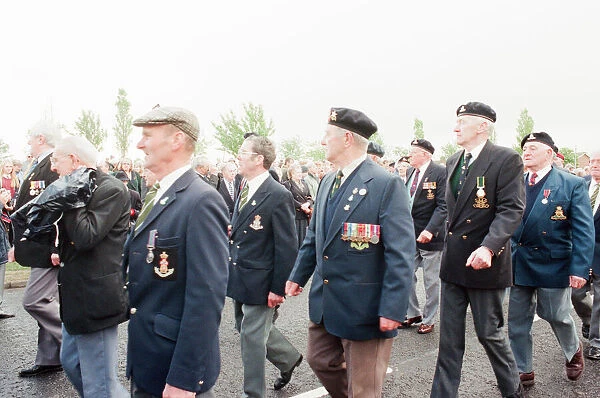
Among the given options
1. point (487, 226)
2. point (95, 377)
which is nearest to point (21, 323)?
point (95, 377)

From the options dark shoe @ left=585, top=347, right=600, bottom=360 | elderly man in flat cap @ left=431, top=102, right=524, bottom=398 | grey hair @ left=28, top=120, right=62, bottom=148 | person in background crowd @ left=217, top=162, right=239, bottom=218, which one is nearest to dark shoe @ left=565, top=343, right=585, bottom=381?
dark shoe @ left=585, top=347, right=600, bottom=360

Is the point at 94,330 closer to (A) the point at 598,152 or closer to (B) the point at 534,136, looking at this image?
(B) the point at 534,136

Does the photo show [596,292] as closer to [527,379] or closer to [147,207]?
[527,379]

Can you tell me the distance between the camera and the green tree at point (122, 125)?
44906mm

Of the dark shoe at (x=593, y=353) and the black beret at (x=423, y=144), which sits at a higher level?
the black beret at (x=423, y=144)

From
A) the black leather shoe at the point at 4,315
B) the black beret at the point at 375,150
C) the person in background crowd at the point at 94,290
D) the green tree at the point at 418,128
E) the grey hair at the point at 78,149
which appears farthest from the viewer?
the green tree at the point at 418,128

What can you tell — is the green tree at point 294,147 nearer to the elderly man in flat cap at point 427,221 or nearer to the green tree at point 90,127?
the green tree at point 90,127

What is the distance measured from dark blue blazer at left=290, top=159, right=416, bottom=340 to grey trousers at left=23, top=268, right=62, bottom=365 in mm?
2718

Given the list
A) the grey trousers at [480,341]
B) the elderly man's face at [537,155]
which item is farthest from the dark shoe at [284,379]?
the elderly man's face at [537,155]

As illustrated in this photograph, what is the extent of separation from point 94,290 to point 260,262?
1.24 meters

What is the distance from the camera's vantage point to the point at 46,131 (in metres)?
4.70

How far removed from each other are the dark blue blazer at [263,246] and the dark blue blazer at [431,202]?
2759 mm

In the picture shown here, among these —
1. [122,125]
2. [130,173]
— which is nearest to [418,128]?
[122,125]

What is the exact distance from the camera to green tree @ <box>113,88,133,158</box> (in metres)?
44.9
